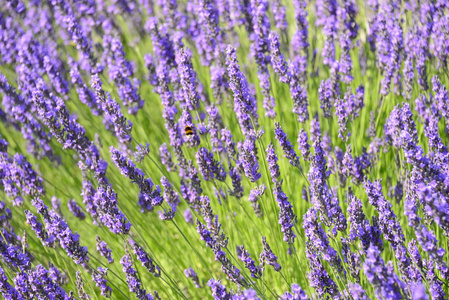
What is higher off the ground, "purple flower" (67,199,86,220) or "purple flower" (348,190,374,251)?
"purple flower" (67,199,86,220)

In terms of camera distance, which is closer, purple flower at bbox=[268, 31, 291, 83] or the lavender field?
the lavender field

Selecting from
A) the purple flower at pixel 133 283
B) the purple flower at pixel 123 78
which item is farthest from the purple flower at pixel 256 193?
the purple flower at pixel 123 78

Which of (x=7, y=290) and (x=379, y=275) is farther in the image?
(x=7, y=290)

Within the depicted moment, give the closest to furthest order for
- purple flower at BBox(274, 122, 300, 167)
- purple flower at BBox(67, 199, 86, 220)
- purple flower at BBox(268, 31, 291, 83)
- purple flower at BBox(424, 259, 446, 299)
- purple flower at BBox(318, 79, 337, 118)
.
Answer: purple flower at BBox(424, 259, 446, 299) < purple flower at BBox(274, 122, 300, 167) < purple flower at BBox(268, 31, 291, 83) < purple flower at BBox(318, 79, 337, 118) < purple flower at BBox(67, 199, 86, 220)

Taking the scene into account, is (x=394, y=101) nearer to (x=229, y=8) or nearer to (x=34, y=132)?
(x=229, y=8)

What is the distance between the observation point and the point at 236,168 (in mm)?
3193

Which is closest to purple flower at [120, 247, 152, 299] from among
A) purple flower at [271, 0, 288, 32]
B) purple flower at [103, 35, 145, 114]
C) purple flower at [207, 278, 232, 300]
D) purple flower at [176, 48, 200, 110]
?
purple flower at [207, 278, 232, 300]

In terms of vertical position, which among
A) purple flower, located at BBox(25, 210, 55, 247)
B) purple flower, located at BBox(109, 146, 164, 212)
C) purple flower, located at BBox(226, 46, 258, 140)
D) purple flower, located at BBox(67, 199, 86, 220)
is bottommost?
purple flower, located at BBox(25, 210, 55, 247)

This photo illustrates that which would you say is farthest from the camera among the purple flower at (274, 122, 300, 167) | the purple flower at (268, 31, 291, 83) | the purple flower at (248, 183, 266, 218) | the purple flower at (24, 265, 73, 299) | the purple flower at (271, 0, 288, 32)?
the purple flower at (271, 0, 288, 32)

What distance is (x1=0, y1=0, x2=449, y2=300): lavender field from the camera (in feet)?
7.97

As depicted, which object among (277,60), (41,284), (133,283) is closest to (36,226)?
(41,284)

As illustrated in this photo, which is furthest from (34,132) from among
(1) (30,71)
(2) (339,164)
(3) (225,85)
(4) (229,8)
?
(2) (339,164)

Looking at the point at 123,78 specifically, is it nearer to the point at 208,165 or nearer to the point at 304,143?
the point at 208,165

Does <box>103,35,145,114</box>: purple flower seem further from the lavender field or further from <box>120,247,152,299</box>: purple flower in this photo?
<box>120,247,152,299</box>: purple flower
